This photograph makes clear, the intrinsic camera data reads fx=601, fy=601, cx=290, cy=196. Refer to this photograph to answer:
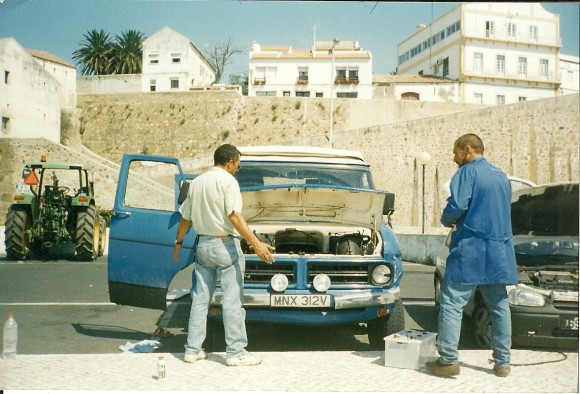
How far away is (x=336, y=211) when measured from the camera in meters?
6.55

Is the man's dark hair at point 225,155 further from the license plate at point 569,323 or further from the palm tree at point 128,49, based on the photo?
the palm tree at point 128,49

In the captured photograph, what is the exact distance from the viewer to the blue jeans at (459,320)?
15.7ft

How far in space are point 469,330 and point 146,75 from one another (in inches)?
1524

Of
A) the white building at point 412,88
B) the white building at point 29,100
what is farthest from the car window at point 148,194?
the white building at point 412,88

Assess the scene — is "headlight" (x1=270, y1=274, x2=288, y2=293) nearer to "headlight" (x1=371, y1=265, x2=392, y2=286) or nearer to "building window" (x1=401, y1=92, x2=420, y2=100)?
"headlight" (x1=371, y1=265, x2=392, y2=286)

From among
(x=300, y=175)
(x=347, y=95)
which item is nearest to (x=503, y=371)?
(x=300, y=175)

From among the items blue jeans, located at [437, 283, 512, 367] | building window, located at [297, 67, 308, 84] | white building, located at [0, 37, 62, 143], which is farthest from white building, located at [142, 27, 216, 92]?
blue jeans, located at [437, 283, 512, 367]

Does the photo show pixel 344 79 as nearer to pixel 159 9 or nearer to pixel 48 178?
pixel 48 178

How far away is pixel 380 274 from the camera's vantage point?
18.3 feet

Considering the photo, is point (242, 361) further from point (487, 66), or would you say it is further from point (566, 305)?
point (487, 66)

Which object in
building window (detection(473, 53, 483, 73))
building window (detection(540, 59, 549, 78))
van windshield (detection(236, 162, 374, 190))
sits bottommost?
van windshield (detection(236, 162, 374, 190))

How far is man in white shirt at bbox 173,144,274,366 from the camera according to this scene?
5.01m

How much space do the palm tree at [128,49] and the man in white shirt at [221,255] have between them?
404 centimetres

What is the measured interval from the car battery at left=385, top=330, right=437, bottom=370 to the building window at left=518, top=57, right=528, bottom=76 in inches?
1104
